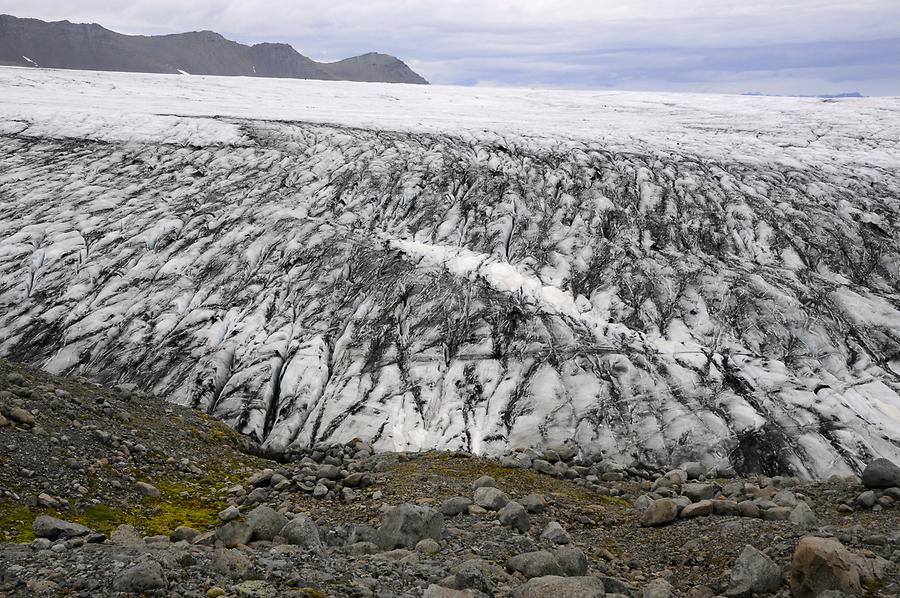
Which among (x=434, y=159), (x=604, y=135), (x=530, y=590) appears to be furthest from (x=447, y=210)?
(x=530, y=590)

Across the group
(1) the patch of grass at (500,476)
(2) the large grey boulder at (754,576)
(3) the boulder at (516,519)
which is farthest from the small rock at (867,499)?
(3) the boulder at (516,519)

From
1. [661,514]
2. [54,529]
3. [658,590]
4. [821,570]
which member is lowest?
[661,514]

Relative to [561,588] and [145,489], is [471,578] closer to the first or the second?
[561,588]

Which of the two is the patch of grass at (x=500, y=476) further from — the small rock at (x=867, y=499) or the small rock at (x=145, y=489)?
the small rock at (x=145, y=489)

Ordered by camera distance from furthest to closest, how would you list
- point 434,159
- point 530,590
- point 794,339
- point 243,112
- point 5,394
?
1. point 243,112
2. point 434,159
3. point 794,339
4. point 5,394
5. point 530,590

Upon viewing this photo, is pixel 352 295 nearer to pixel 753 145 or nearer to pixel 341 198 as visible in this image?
pixel 341 198

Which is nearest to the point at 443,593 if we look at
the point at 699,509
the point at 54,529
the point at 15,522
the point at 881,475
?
the point at 54,529

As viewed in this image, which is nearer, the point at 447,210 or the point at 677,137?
the point at 447,210

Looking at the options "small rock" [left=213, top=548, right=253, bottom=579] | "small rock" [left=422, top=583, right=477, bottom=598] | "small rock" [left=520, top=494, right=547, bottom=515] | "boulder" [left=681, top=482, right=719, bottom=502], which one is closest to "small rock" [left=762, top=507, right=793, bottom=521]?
"boulder" [left=681, top=482, right=719, bottom=502]
